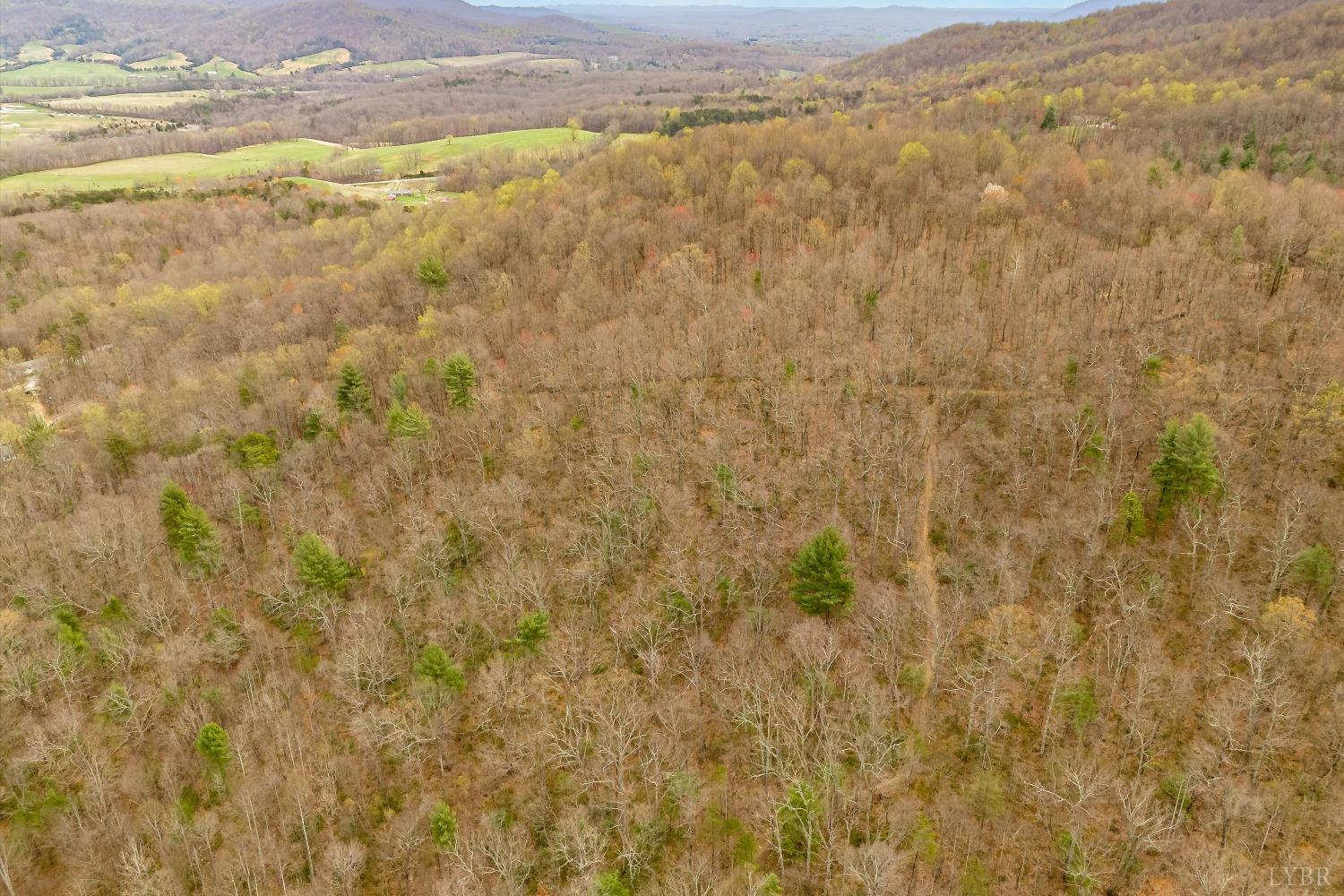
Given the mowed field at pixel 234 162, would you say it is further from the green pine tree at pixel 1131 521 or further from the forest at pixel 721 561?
the green pine tree at pixel 1131 521

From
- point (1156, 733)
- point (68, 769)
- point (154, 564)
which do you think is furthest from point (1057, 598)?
point (154, 564)

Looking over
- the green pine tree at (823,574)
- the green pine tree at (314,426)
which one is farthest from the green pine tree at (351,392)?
the green pine tree at (823,574)

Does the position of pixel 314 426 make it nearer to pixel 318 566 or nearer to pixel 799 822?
pixel 318 566

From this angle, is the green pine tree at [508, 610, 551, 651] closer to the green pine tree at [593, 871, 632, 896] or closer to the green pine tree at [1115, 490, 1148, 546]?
the green pine tree at [593, 871, 632, 896]

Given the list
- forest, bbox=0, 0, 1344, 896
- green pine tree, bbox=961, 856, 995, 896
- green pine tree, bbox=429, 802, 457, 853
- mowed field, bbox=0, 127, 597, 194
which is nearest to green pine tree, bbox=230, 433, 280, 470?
forest, bbox=0, 0, 1344, 896

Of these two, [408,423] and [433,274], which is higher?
[433,274]

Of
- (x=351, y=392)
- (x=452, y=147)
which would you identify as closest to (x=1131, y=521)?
(x=351, y=392)
